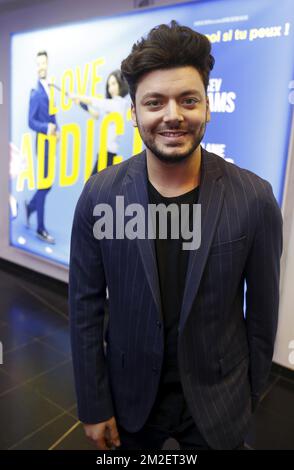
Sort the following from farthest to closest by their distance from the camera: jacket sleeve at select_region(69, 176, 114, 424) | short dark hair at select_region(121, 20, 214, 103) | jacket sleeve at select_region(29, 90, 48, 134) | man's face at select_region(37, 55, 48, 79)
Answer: jacket sleeve at select_region(29, 90, 48, 134) < man's face at select_region(37, 55, 48, 79) < jacket sleeve at select_region(69, 176, 114, 424) < short dark hair at select_region(121, 20, 214, 103)

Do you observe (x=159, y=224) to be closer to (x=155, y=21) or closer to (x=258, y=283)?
(x=258, y=283)

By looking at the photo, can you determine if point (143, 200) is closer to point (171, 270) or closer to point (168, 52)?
point (171, 270)

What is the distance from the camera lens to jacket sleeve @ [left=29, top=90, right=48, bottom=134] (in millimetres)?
3389

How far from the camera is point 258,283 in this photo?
3.53 ft

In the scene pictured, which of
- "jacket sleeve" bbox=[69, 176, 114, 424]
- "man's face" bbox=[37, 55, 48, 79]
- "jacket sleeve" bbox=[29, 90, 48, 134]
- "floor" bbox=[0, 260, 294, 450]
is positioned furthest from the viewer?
"jacket sleeve" bbox=[29, 90, 48, 134]

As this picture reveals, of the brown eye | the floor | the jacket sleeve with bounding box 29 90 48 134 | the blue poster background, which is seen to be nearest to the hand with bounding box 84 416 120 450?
the floor

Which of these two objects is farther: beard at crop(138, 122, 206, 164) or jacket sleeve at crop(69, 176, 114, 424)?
jacket sleeve at crop(69, 176, 114, 424)

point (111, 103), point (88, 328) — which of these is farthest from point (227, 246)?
point (111, 103)

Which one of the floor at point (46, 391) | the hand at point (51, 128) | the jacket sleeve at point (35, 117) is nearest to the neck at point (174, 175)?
the floor at point (46, 391)

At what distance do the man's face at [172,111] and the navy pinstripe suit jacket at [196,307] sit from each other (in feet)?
0.42

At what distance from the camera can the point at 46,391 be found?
7.52 feet

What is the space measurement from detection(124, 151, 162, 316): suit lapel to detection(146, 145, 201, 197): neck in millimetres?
36

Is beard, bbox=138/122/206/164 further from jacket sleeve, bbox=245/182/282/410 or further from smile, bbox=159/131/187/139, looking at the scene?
jacket sleeve, bbox=245/182/282/410

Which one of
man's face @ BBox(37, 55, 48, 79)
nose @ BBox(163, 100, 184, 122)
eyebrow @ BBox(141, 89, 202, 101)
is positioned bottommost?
nose @ BBox(163, 100, 184, 122)
